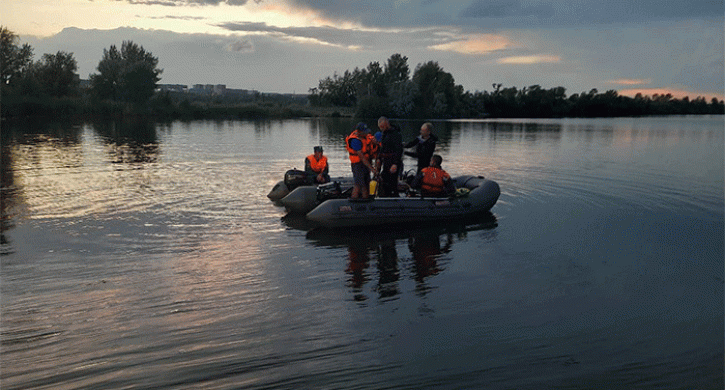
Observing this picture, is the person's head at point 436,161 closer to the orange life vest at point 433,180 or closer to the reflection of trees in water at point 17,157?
the orange life vest at point 433,180


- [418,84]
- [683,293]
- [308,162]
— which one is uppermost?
[418,84]

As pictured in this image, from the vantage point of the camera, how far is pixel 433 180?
437 inches

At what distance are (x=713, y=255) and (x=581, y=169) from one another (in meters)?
10.8

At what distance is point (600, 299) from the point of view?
704 centimetres

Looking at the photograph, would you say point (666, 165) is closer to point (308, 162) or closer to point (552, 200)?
point (552, 200)

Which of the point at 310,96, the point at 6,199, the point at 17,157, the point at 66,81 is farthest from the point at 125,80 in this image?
the point at 6,199

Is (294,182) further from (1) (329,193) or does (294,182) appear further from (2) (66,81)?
(2) (66,81)

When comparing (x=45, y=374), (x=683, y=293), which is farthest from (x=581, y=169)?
(x=45, y=374)

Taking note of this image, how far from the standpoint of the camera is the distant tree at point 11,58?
2223 inches

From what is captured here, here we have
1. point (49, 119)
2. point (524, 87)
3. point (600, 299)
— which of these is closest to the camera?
point (600, 299)

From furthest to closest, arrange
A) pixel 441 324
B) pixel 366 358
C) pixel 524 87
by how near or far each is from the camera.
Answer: pixel 524 87, pixel 441 324, pixel 366 358

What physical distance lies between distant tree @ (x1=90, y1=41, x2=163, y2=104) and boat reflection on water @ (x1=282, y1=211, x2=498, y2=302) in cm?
6247

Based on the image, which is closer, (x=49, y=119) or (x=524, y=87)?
(x=49, y=119)

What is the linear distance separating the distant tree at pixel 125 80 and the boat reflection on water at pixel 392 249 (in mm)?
62473
